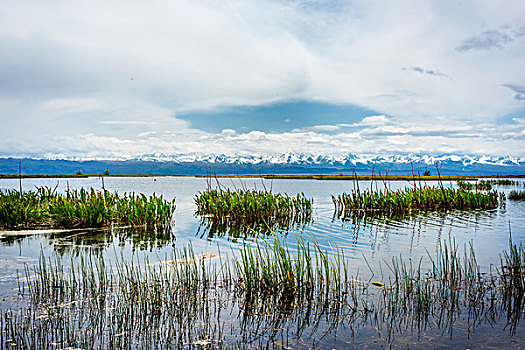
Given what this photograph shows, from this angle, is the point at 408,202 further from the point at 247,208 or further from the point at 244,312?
the point at 244,312

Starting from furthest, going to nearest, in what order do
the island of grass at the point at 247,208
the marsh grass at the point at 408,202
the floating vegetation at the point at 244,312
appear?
1. the marsh grass at the point at 408,202
2. the island of grass at the point at 247,208
3. the floating vegetation at the point at 244,312

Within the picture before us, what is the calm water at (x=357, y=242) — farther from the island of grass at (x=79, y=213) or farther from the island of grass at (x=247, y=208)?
the island of grass at (x=247, y=208)

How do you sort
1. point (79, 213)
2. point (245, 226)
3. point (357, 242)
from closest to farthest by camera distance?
1. point (357, 242)
2. point (79, 213)
3. point (245, 226)

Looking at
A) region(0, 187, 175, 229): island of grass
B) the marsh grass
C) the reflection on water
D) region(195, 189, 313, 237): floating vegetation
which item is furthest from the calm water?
the marsh grass

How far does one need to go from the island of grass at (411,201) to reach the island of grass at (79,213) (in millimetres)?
13135

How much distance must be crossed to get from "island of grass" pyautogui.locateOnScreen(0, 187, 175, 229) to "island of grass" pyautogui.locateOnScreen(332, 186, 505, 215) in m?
13.1

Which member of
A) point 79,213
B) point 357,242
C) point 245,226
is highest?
point 79,213

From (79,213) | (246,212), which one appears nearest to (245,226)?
(246,212)

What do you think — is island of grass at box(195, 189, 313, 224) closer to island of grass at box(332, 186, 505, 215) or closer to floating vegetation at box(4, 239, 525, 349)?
island of grass at box(332, 186, 505, 215)

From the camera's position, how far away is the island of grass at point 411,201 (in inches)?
1051

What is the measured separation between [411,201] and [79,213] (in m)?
20.6

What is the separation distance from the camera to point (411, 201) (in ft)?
88.5

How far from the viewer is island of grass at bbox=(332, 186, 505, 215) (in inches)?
1051

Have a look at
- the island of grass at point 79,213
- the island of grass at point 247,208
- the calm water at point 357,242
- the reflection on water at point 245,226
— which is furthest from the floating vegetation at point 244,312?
the island of grass at point 247,208
